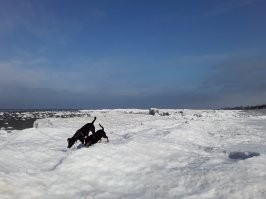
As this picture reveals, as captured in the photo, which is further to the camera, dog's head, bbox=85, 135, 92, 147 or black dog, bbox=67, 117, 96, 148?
black dog, bbox=67, 117, 96, 148

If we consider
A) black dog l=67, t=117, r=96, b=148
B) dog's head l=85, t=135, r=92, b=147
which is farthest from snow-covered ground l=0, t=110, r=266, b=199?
black dog l=67, t=117, r=96, b=148

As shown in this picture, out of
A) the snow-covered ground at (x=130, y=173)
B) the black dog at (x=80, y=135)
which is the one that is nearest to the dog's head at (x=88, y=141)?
the black dog at (x=80, y=135)

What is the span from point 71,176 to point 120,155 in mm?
2453

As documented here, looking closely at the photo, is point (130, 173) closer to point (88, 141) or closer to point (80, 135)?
point (88, 141)

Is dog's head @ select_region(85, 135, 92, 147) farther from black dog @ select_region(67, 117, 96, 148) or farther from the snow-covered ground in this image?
the snow-covered ground

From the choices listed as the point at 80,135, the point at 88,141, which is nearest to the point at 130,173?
the point at 88,141

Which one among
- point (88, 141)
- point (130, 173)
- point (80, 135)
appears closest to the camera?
point (130, 173)

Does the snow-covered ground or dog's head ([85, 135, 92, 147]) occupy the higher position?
dog's head ([85, 135, 92, 147])

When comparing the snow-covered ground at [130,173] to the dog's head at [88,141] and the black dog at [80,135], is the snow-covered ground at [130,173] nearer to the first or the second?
the dog's head at [88,141]

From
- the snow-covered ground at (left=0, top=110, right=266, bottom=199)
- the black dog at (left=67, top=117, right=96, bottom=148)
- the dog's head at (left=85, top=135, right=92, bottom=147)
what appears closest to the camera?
the snow-covered ground at (left=0, top=110, right=266, bottom=199)

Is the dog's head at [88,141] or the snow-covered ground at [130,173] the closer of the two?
the snow-covered ground at [130,173]

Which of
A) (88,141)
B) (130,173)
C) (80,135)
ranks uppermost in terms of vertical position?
(80,135)

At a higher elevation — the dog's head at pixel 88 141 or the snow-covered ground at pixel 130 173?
the dog's head at pixel 88 141

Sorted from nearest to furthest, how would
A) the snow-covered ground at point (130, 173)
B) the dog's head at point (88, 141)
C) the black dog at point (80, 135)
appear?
the snow-covered ground at point (130, 173), the dog's head at point (88, 141), the black dog at point (80, 135)
